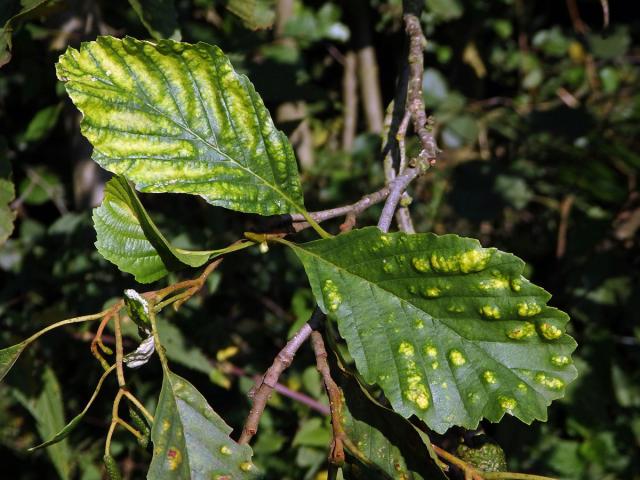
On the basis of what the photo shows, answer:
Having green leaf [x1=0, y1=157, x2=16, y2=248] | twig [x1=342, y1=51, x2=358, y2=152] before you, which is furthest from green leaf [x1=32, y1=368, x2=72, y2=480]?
twig [x1=342, y1=51, x2=358, y2=152]

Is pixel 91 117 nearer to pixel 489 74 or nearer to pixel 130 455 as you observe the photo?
pixel 130 455

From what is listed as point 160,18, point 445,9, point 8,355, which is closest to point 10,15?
point 160,18

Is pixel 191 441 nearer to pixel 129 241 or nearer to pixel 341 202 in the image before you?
pixel 129 241

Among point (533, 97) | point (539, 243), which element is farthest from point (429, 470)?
point (533, 97)

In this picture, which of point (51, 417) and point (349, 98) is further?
point (349, 98)

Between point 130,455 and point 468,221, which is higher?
point 468,221

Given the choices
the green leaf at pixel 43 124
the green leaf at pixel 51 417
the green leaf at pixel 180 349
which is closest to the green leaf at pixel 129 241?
the green leaf at pixel 180 349

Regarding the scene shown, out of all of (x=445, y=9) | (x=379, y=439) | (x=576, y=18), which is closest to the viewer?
(x=379, y=439)
